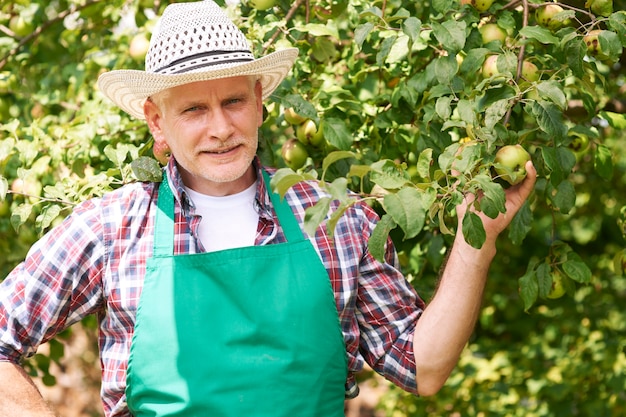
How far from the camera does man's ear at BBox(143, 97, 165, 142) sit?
6.36 feet

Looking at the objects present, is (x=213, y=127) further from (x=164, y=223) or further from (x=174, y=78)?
(x=164, y=223)

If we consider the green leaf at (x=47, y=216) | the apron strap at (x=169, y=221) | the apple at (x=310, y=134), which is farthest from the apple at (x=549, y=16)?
the green leaf at (x=47, y=216)

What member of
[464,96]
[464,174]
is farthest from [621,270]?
[464,174]

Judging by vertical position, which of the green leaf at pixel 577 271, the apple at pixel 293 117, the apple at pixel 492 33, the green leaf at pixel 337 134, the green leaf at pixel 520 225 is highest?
the apple at pixel 492 33

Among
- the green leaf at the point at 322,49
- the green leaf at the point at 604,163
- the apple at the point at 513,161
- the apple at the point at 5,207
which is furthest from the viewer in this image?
the apple at the point at 5,207

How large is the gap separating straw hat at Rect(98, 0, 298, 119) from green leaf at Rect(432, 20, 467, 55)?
0.33 metres

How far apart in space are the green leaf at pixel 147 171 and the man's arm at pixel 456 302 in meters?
0.65

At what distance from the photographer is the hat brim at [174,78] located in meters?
1.78

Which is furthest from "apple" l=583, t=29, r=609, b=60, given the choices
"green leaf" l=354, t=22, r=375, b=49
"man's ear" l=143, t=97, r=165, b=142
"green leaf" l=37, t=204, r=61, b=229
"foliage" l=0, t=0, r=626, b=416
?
"green leaf" l=37, t=204, r=61, b=229

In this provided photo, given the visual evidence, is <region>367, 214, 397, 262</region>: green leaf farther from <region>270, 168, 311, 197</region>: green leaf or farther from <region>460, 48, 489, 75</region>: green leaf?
<region>460, 48, 489, 75</region>: green leaf

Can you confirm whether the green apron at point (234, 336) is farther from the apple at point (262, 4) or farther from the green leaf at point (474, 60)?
the apple at point (262, 4)

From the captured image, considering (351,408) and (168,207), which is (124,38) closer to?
(168,207)

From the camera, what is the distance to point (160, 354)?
1765 millimetres

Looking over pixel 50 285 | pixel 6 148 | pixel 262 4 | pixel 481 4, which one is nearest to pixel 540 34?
pixel 481 4
